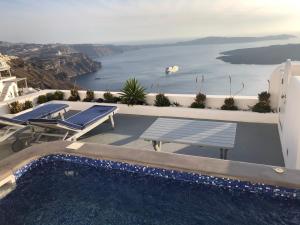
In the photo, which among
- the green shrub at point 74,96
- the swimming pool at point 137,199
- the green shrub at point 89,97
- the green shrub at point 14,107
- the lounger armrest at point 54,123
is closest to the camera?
the swimming pool at point 137,199

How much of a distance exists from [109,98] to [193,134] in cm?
446

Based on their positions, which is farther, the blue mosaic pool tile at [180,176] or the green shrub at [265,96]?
the green shrub at [265,96]

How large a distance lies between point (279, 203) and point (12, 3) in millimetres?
26467

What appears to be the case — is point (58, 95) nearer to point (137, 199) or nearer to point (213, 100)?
point (213, 100)

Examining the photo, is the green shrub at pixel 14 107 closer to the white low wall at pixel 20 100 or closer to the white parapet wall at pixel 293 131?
the white low wall at pixel 20 100

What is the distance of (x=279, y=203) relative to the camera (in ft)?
13.7

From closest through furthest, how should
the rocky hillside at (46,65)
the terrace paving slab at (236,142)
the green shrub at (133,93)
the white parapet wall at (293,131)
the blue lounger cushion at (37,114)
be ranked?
1. the white parapet wall at (293,131)
2. the terrace paving slab at (236,142)
3. the blue lounger cushion at (37,114)
4. the green shrub at (133,93)
5. the rocky hillside at (46,65)

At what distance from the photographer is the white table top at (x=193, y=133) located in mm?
5121

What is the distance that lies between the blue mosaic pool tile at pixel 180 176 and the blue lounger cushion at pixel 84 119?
88cm

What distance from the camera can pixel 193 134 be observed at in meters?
5.52

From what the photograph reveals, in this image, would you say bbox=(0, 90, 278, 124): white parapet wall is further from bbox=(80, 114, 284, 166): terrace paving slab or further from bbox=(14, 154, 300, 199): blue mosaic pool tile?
bbox=(14, 154, 300, 199): blue mosaic pool tile

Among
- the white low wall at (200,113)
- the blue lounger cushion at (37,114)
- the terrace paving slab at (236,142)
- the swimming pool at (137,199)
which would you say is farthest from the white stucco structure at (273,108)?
the blue lounger cushion at (37,114)

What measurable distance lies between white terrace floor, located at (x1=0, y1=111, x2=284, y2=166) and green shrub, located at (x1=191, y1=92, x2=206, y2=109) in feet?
4.01

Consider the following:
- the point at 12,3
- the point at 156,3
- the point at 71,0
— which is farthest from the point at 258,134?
the point at 12,3
